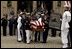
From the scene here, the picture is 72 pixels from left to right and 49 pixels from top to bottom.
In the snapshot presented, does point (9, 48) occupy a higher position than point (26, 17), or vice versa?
point (26, 17)

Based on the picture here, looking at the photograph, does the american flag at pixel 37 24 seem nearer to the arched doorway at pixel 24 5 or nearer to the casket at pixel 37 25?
the casket at pixel 37 25

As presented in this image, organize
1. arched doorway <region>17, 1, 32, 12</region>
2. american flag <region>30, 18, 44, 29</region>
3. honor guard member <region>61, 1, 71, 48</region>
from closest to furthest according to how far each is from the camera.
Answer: honor guard member <region>61, 1, 71, 48</region>, american flag <region>30, 18, 44, 29</region>, arched doorway <region>17, 1, 32, 12</region>

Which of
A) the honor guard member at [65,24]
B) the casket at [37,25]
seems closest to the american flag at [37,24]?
the casket at [37,25]

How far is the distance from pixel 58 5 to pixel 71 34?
22253mm

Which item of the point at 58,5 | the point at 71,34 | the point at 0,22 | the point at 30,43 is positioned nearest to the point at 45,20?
the point at 30,43

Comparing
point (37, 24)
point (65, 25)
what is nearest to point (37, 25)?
point (37, 24)

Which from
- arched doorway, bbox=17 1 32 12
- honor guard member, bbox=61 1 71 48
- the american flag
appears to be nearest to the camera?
honor guard member, bbox=61 1 71 48

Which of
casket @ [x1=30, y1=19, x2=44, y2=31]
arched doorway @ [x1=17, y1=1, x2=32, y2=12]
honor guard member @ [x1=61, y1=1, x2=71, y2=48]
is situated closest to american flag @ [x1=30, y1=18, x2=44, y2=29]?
casket @ [x1=30, y1=19, x2=44, y2=31]

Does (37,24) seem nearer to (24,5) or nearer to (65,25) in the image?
(65,25)

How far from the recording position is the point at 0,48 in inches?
632

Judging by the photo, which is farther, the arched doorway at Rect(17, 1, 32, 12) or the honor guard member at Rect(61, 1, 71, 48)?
the arched doorway at Rect(17, 1, 32, 12)

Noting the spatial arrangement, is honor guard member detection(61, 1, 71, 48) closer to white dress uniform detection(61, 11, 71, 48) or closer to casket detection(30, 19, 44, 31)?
white dress uniform detection(61, 11, 71, 48)

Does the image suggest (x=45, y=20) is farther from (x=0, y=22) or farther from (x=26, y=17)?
(x=0, y=22)

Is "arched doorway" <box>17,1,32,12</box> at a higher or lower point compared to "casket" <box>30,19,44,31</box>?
higher
